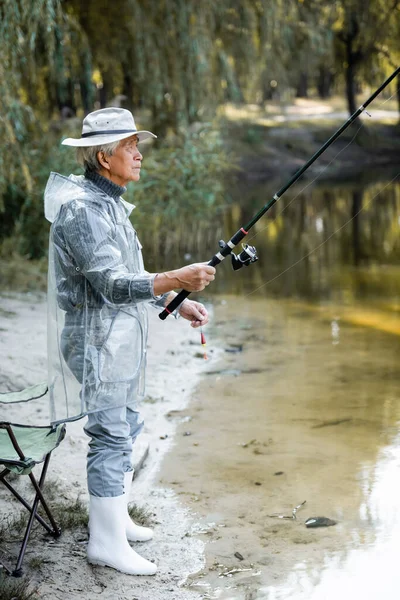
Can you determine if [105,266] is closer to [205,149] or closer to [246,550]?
[246,550]

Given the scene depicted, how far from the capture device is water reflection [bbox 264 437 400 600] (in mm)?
3496

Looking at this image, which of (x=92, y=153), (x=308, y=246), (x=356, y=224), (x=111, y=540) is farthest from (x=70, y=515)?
(x=356, y=224)

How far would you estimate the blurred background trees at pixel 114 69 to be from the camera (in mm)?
8438

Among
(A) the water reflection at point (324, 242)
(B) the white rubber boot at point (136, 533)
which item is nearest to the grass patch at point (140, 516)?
(B) the white rubber boot at point (136, 533)

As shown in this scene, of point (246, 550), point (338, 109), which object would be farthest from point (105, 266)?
point (338, 109)

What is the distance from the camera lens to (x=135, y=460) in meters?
4.73

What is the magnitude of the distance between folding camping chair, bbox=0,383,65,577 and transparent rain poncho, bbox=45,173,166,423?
14 centimetres

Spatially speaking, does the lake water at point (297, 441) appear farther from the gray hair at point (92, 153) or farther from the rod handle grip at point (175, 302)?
the gray hair at point (92, 153)

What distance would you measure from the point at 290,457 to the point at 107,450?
172 cm

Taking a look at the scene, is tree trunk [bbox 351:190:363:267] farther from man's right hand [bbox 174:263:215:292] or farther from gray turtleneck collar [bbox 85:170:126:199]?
man's right hand [bbox 174:263:215:292]

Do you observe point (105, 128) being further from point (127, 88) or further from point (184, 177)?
point (127, 88)

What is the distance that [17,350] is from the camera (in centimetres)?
620

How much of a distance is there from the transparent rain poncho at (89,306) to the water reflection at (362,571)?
3.07ft

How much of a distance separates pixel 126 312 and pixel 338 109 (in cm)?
3143
